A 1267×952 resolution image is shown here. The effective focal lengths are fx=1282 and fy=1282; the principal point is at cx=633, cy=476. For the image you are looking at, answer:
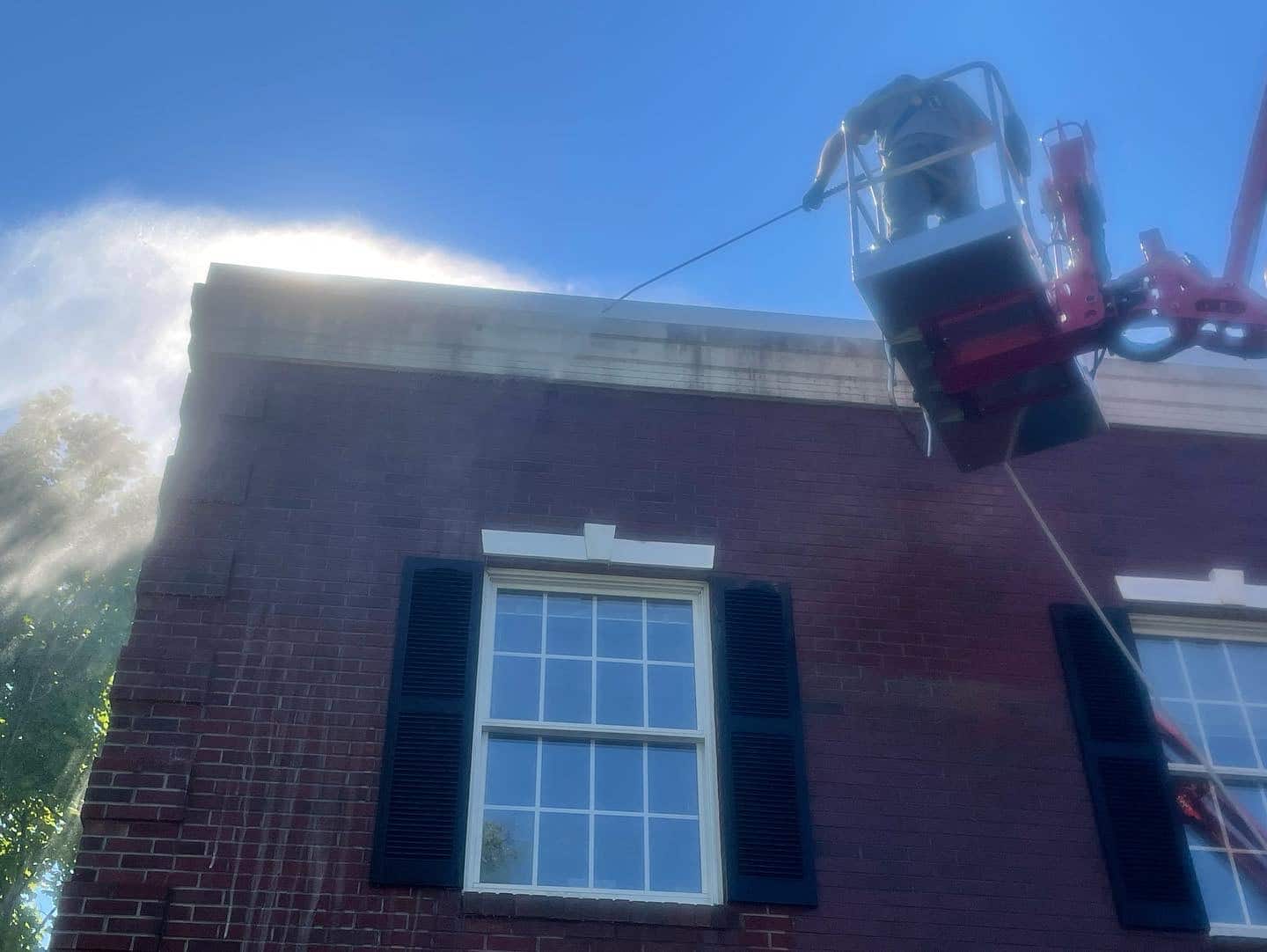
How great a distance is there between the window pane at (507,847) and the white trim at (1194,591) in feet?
12.0

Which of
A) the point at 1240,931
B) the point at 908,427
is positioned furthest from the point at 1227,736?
the point at 908,427

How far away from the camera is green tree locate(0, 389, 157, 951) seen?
18.6 m

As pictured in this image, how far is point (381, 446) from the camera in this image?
23.9 ft

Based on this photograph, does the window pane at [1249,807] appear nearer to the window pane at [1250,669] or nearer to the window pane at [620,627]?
the window pane at [1250,669]

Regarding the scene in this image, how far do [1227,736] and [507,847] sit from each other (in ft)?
12.7

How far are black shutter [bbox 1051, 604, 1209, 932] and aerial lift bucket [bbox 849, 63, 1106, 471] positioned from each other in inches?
44.8

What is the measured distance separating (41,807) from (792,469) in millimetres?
15530

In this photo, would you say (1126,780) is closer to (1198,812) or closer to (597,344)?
(1198,812)

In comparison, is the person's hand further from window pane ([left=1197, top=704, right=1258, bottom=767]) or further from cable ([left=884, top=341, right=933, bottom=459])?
window pane ([left=1197, top=704, right=1258, bottom=767])

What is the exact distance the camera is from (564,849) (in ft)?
19.8

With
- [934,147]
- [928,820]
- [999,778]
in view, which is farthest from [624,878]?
[934,147]

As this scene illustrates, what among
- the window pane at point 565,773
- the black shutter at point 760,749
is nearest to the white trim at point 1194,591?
the black shutter at point 760,749

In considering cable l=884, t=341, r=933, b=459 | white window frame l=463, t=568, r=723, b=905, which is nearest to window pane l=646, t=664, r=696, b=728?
white window frame l=463, t=568, r=723, b=905

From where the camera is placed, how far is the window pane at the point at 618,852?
598 cm
